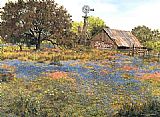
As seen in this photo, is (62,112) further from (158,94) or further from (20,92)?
(158,94)

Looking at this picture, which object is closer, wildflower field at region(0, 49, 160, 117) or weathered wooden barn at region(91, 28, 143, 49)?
wildflower field at region(0, 49, 160, 117)

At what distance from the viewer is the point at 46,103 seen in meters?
17.2

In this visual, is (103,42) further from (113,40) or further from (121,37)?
(121,37)

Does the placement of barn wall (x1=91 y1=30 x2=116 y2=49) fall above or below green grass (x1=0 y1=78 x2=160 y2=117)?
above

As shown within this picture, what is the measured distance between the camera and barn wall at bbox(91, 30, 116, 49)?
8309 cm

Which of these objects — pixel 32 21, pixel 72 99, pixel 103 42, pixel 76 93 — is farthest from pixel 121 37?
pixel 72 99

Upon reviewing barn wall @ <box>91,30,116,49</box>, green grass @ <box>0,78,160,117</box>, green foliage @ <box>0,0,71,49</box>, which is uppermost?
green foliage @ <box>0,0,71,49</box>

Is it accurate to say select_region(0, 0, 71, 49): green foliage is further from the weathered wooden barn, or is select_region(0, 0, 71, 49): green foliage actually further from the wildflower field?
the wildflower field

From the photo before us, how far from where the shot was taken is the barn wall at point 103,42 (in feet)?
273

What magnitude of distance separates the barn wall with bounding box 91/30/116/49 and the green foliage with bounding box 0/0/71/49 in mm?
21338

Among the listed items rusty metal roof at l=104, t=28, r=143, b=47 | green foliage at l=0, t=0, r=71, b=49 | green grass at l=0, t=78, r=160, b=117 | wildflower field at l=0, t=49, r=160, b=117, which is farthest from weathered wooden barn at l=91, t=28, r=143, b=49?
green grass at l=0, t=78, r=160, b=117

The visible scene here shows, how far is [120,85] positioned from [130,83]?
3.30 feet

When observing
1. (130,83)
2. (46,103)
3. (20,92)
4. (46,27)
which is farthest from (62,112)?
(46,27)

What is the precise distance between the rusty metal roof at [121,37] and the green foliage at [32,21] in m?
21.8
